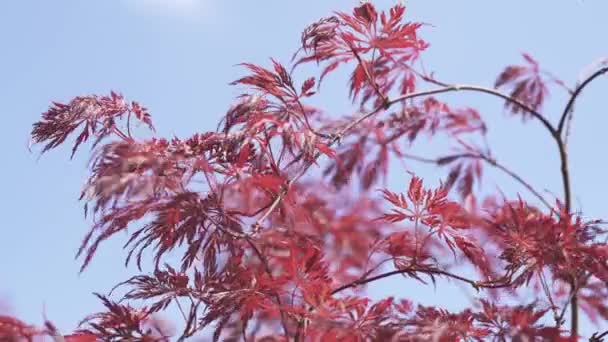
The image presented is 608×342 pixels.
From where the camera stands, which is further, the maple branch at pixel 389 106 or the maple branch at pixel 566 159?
the maple branch at pixel 566 159

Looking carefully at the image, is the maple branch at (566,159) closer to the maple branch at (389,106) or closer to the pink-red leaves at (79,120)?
the maple branch at (389,106)

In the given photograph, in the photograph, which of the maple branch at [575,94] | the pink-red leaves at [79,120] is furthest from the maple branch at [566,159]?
the pink-red leaves at [79,120]

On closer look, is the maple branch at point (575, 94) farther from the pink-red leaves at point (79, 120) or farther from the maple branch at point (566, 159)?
the pink-red leaves at point (79, 120)

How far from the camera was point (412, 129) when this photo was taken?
72.2 inches

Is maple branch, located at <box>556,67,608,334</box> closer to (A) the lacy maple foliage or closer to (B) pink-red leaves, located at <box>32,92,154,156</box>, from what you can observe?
(A) the lacy maple foliage

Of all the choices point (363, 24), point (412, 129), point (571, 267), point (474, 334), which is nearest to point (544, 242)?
point (571, 267)

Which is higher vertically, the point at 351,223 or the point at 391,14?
the point at 391,14

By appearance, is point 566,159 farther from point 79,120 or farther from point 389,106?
point 79,120

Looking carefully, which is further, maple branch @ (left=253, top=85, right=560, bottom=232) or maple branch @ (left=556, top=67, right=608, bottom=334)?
maple branch @ (left=556, top=67, right=608, bottom=334)

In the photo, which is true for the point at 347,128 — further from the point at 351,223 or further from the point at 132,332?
the point at 132,332

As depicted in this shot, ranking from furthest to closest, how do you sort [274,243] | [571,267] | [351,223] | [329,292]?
[571,267] < [329,292] < [274,243] < [351,223]

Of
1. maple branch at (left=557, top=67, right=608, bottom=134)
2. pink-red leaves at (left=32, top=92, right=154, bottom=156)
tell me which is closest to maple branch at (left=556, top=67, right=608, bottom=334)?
maple branch at (left=557, top=67, right=608, bottom=134)

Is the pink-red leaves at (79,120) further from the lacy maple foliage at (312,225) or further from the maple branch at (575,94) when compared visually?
the maple branch at (575,94)

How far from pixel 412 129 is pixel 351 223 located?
0.55 metres
